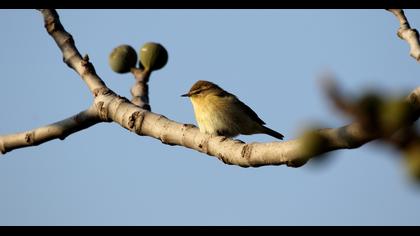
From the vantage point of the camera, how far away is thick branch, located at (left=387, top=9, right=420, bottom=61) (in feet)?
10.5

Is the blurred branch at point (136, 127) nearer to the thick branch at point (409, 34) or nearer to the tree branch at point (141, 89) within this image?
the tree branch at point (141, 89)

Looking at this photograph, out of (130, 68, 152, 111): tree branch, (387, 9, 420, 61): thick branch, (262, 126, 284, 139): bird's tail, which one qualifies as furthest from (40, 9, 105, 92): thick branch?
(262, 126, 284, 139): bird's tail

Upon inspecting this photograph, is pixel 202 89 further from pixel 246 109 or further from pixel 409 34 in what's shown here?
pixel 409 34

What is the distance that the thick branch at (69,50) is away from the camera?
17.3ft

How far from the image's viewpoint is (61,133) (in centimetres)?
467

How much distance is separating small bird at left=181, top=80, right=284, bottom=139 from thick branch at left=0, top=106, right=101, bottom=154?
4306mm

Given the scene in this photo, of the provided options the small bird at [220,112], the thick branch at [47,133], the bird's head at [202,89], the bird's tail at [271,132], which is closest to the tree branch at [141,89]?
the thick branch at [47,133]

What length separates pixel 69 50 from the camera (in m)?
5.37

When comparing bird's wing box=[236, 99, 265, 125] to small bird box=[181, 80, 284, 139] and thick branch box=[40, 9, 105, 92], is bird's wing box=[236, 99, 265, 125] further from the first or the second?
thick branch box=[40, 9, 105, 92]
